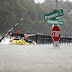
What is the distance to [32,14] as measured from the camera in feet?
308

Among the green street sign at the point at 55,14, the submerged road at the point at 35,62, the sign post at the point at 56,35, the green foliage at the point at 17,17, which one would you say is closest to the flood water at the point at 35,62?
the submerged road at the point at 35,62

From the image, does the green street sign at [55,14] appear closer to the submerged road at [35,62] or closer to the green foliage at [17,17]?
the submerged road at [35,62]

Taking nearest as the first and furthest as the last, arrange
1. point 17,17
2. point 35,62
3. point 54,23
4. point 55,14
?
point 35,62 → point 55,14 → point 54,23 → point 17,17

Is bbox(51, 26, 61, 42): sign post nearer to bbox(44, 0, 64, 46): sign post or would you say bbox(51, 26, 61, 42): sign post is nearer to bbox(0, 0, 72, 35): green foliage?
bbox(44, 0, 64, 46): sign post

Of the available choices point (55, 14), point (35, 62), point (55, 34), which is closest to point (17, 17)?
point (55, 34)

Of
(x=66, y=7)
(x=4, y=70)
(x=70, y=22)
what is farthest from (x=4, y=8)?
(x=66, y=7)

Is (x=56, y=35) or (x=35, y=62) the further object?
(x=56, y=35)

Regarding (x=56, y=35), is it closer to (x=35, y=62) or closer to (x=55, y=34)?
(x=55, y=34)

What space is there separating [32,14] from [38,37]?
69.7 m

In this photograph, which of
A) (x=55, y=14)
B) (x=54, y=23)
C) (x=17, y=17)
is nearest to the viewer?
(x=55, y=14)

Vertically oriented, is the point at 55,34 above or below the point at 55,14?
below

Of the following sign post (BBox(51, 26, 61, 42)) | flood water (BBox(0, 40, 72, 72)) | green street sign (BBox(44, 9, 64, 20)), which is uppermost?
green street sign (BBox(44, 9, 64, 20))

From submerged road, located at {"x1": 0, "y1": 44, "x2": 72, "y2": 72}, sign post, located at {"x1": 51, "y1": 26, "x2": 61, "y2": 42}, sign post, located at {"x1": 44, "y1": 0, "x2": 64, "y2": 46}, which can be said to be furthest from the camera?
sign post, located at {"x1": 51, "y1": 26, "x2": 61, "y2": 42}

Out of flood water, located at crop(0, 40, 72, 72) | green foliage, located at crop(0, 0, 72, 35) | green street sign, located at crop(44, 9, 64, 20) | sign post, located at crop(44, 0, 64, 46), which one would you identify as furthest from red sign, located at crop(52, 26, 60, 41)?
green foliage, located at crop(0, 0, 72, 35)
